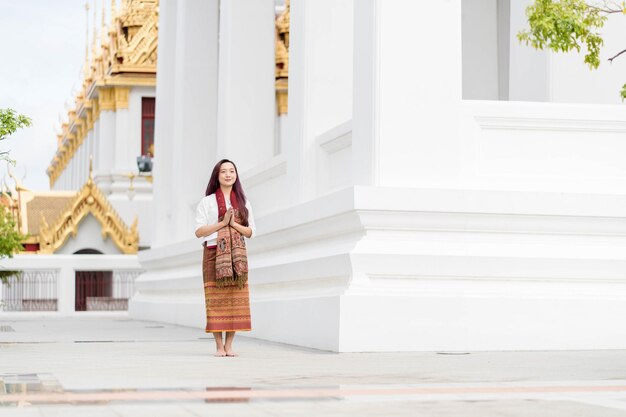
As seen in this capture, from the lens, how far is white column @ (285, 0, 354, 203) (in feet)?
43.6

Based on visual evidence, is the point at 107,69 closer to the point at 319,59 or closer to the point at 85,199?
the point at 85,199

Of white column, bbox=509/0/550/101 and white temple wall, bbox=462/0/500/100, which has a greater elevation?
white temple wall, bbox=462/0/500/100

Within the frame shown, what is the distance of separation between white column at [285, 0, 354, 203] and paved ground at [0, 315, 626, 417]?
108 inches

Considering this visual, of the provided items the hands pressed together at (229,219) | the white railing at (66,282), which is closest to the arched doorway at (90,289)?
the white railing at (66,282)

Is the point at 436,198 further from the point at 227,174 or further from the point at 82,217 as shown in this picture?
the point at 82,217

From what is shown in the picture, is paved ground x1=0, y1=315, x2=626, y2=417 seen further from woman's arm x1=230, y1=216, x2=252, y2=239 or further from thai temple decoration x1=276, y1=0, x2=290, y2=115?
thai temple decoration x1=276, y1=0, x2=290, y2=115

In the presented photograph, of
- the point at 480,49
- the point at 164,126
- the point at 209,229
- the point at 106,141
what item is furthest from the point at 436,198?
the point at 106,141

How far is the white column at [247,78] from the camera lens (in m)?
17.2

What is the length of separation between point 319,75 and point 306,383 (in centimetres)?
631

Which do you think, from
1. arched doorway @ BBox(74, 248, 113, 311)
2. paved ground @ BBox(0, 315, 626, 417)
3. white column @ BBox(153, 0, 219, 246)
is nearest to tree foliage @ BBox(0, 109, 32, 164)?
paved ground @ BBox(0, 315, 626, 417)

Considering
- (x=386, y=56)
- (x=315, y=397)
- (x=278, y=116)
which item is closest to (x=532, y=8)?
(x=386, y=56)

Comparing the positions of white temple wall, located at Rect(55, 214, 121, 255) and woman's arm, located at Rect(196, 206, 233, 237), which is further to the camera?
white temple wall, located at Rect(55, 214, 121, 255)

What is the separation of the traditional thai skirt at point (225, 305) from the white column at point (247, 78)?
21.6ft

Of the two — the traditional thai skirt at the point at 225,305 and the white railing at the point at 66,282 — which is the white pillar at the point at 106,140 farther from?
the traditional thai skirt at the point at 225,305
